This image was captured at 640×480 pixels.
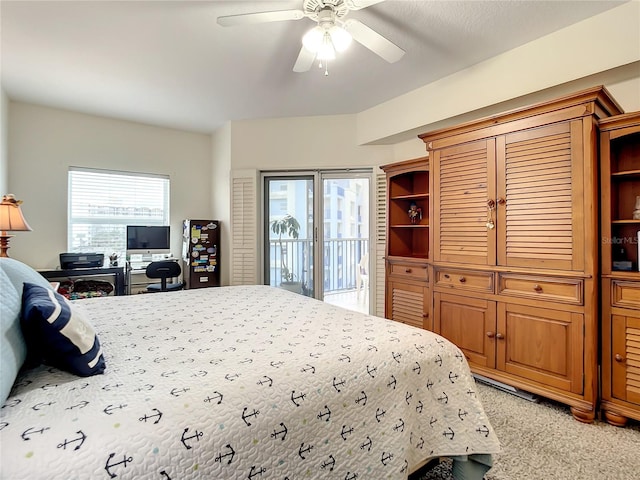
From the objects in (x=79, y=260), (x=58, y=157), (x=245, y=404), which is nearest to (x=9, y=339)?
(x=245, y=404)

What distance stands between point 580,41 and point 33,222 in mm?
5452

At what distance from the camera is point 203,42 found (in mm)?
2537

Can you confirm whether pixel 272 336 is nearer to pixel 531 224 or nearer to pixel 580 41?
pixel 531 224

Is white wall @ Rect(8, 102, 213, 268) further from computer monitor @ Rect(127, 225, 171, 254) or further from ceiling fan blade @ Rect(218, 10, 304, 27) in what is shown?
ceiling fan blade @ Rect(218, 10, 304, 27)

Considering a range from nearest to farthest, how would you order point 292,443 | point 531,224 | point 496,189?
point 292,443, point 531,224, point 496,189

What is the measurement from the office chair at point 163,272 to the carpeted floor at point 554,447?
349 cm

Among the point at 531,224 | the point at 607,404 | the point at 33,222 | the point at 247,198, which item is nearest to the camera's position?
the point at 607,404

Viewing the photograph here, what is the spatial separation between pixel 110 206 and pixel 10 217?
1.56 m

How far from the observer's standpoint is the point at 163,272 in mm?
3994

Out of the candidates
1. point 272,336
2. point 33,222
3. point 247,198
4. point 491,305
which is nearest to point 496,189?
point 491,305

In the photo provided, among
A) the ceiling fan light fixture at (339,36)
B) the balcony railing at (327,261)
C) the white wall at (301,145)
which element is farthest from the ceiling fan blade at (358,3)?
the balcony railing at (327,261)

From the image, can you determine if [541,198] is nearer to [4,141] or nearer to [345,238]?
[345,238]

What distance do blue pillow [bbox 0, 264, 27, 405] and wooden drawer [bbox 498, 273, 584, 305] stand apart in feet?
8.49

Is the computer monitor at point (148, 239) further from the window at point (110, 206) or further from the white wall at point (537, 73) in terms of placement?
the white wall at point (537, 73)
